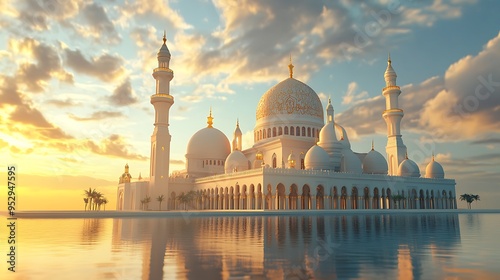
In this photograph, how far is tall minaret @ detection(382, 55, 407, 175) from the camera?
59.2 metres

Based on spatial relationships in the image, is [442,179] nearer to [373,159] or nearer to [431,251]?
[373,159]

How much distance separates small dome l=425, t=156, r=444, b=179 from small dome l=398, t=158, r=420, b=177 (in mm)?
5324

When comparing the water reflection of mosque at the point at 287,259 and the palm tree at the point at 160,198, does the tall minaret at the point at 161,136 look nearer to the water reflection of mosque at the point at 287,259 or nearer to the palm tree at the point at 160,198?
the palm tree at the point at 160,198

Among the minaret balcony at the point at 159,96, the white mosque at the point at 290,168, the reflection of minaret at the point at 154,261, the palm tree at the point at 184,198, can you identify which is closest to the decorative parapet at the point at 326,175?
the white mosque at the point at 290,168

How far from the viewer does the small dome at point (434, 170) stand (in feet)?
202

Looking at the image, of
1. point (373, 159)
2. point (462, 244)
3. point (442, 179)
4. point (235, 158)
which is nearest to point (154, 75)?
point (235, 158)

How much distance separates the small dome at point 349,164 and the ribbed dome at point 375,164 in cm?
359

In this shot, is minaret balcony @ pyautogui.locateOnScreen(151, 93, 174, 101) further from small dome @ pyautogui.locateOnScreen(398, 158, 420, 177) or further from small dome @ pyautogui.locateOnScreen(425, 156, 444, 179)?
small dome @ pyautogui.locateOnScreen(425, 156, 444, 179)

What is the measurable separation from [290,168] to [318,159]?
4369mm

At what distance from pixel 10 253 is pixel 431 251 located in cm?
997

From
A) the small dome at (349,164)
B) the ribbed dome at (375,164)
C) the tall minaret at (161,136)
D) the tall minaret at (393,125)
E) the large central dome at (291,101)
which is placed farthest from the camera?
the tall minaret at (393,125)

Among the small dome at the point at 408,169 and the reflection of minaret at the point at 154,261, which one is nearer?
the reflection of minaret at the point at 154,261

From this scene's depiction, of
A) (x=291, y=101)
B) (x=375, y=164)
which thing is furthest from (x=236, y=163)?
(x=375, y=164)

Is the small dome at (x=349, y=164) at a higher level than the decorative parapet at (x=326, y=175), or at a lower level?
higher
